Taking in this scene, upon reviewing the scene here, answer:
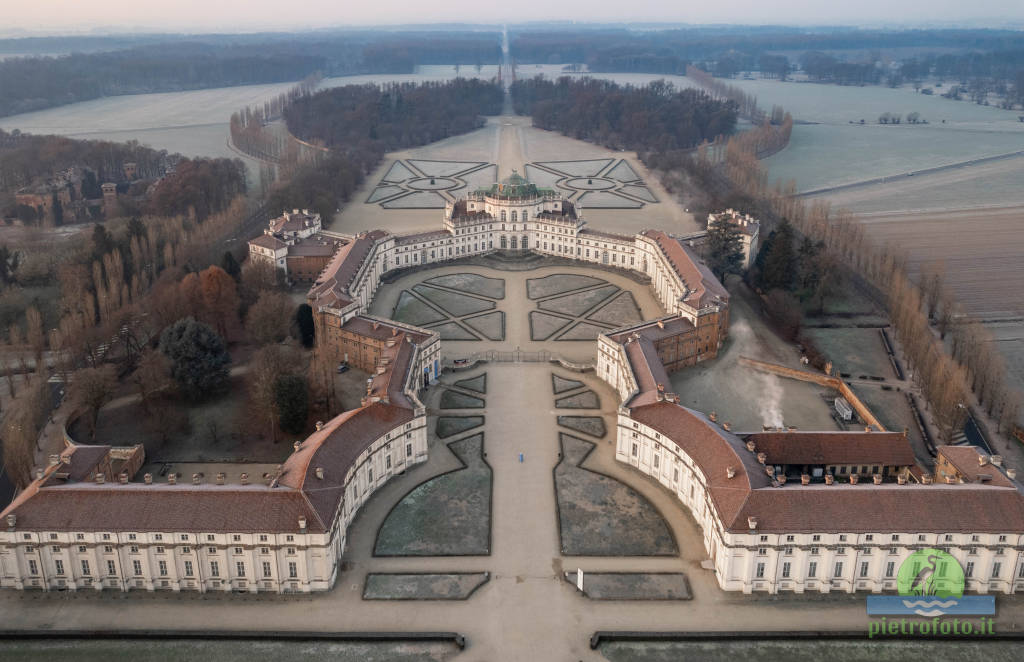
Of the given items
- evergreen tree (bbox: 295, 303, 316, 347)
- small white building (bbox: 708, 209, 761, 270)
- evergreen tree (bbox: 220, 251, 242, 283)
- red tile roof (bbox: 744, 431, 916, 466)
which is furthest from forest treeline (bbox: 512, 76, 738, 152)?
red tile roof (bbox: 744, 431, 916, 466)

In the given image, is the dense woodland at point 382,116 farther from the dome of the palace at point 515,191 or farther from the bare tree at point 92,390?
the bare tree at point 92,390

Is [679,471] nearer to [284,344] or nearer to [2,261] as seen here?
[284,344]

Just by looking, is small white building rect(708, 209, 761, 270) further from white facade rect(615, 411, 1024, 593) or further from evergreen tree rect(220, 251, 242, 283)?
white facade rect(615, 411, 1024, 593)

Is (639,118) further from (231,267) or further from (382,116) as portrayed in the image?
(231,267)

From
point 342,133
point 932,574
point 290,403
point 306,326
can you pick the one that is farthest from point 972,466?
point 342,133

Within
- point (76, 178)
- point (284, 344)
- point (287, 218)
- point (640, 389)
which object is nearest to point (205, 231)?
point (287, 218)

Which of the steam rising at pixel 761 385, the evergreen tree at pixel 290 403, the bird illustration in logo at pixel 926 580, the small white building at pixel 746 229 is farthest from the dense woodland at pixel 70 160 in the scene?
the bird illustration in logo at pixel 926 580
